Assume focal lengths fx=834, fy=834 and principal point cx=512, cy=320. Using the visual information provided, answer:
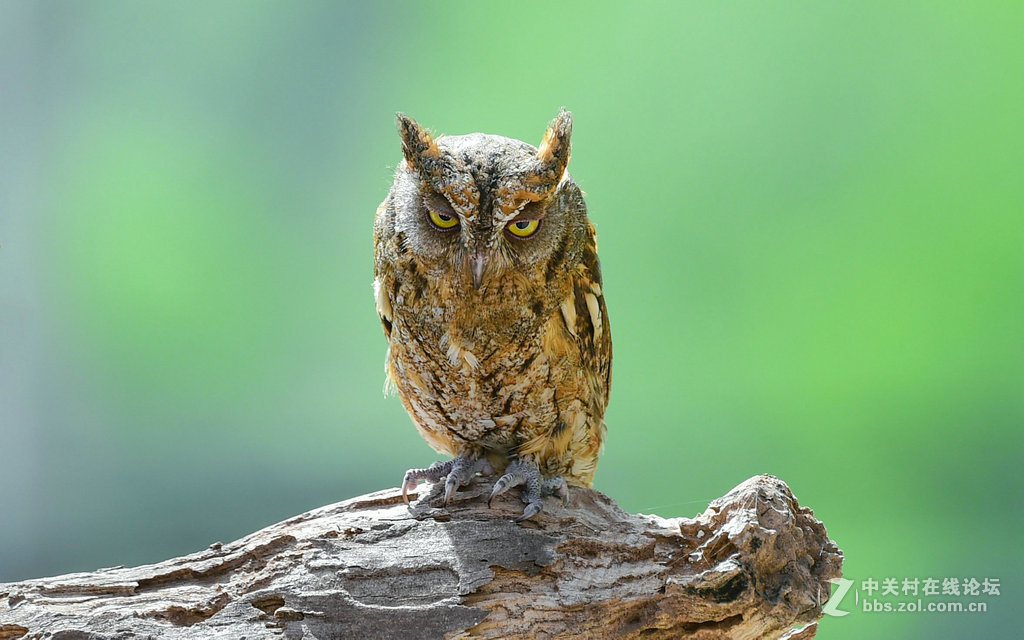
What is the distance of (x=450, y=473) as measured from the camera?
1975 mm

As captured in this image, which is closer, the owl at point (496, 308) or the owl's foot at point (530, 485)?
the owl at point (496, 308)

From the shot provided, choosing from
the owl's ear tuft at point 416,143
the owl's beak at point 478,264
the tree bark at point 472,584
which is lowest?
the tree bark at point 472,584

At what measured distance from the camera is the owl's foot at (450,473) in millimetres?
1947

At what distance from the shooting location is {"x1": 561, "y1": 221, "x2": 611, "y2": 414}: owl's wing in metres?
1.95

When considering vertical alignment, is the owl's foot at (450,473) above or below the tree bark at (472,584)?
above

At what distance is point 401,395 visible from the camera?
7.08 feet

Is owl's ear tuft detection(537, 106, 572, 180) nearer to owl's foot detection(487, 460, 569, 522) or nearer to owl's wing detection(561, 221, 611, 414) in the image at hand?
owl's wing detection(561, 221, 611, 414)

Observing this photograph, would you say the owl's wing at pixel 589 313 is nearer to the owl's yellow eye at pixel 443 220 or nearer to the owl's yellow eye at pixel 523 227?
the owl's yellow eye at pixel 523 227

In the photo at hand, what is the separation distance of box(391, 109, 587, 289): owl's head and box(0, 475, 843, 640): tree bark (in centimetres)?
60

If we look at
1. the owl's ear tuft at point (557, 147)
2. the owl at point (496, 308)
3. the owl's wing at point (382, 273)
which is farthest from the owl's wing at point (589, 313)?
the owl's wing at point (382, 273)

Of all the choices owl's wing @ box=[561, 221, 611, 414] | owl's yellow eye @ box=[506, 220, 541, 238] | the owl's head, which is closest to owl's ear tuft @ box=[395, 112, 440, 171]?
the owl's head

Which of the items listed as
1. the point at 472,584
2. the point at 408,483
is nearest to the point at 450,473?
the point at 408,483

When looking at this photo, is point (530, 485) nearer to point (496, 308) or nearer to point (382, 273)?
point (496, 308)

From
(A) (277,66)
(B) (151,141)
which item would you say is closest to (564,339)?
(A) (277,66)
